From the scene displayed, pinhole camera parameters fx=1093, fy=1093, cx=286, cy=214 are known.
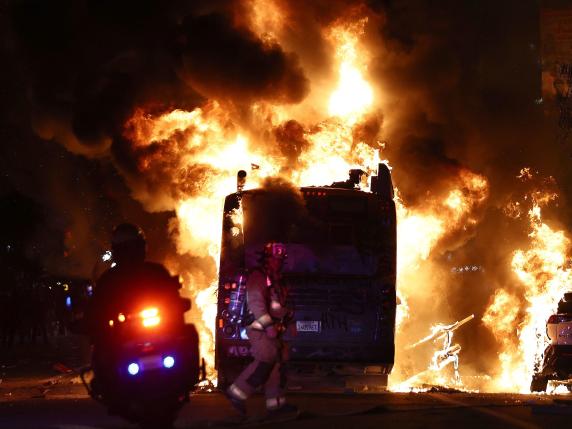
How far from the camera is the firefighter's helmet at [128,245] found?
980 cm

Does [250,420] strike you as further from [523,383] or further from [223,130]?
[523,383]

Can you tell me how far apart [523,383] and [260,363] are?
13.6m

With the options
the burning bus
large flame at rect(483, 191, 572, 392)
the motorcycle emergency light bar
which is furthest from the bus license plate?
large flame at rect(483, 191, 572, 392)

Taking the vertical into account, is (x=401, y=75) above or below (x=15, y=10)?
below

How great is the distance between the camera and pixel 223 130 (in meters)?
22.3

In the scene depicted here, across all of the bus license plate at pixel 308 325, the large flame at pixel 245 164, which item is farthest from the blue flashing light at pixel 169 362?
the large flame at pixel 245 164

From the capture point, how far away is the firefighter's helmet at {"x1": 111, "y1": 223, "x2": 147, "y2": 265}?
9805mm

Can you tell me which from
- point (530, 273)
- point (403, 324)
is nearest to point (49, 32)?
point (403, 324)

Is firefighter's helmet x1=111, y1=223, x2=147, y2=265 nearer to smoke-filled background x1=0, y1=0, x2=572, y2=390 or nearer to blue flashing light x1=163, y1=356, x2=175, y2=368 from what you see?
blue flashing light x1=163, y1=356, x2=175, y2=368

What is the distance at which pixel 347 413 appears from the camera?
12.0 metres

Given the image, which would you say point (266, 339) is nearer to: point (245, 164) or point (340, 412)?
point (340, 412)

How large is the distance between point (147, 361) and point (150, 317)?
1.30ft

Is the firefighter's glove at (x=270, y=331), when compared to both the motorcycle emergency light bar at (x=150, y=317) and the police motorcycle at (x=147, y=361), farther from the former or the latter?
the motorcycle emergency light bar at (x=150, y=317)

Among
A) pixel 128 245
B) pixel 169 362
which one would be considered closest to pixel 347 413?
pixel 169 362
